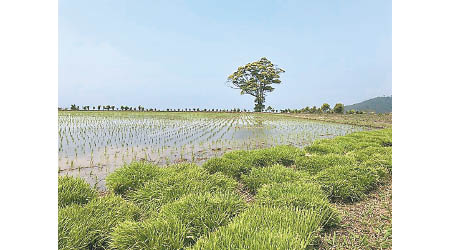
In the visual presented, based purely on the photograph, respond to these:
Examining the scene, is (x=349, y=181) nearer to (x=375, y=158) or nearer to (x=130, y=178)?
(x=375, y=158)

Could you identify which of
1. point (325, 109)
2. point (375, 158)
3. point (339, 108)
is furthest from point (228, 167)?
point (325, 109)

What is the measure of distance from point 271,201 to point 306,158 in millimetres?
2439

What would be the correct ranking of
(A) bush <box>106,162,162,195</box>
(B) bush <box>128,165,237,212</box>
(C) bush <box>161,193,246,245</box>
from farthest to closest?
(A) bush <box>106,162,162,195</box> < (B) bush <box>128,165,237,212</box> < (C) bush <box>161,193,246,245</box>

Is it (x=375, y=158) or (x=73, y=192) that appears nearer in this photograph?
(x=73, y=192)

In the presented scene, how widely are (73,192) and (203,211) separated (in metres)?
1.70

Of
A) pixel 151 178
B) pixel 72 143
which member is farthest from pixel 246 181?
pixel 72 143

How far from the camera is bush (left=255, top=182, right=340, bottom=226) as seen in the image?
2.23 m

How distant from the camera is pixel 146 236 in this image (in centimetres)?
180

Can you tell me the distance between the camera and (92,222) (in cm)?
202

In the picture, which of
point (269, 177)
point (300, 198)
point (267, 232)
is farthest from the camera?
point (269, 177)

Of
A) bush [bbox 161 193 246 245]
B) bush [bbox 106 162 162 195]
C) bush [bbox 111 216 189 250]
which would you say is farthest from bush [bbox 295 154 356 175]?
→ bush [bbox 111 216 189 250]

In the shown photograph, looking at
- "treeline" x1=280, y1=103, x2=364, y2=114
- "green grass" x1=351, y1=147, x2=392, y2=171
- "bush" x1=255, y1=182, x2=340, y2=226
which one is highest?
"treeline" x1=280, y1=103, x2=364, y2=114

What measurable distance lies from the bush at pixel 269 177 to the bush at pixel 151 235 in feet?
5.25

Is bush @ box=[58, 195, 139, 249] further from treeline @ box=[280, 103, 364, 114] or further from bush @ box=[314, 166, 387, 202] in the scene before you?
treeline @ box=[280, 103, 364, 114]
